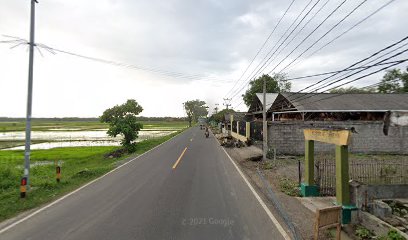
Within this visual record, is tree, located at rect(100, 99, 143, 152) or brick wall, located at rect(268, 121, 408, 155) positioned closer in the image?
brick wall, located at rect(268, 121, 408, 155)

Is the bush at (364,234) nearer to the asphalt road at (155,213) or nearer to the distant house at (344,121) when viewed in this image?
the asphalt road at (155,213)

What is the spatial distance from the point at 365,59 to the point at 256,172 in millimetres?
9858

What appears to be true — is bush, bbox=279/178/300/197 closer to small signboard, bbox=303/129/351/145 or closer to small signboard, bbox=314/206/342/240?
small signboard, bbox=303/129/351/145

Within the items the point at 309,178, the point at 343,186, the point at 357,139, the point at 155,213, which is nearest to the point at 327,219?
the point at 343,186

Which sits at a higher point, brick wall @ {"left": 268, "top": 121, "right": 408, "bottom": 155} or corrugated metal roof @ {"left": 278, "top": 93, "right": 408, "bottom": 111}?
corrugated metal roof @ {"left": 278, "top": 93, "right": 408, "bottom": 111}

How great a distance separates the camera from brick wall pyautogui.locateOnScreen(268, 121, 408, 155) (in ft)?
76.1

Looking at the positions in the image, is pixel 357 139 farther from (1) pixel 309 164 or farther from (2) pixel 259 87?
(2) pixel 259 87

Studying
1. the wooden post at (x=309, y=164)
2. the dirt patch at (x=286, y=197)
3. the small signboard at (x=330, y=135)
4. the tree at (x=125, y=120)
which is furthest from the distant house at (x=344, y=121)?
the tree at (x=125, y=120)

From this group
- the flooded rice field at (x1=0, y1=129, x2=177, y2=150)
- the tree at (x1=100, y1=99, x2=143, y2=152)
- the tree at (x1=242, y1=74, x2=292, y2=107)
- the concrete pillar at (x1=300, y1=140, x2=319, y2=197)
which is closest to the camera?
the concrete pillar at (x1=300, y1=140, x2=319, y2=197)

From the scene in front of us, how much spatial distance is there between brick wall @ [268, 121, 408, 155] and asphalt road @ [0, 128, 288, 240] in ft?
32.8

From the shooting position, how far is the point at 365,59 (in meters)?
8.41

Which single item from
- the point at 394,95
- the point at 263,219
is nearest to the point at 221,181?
the point at 263,219

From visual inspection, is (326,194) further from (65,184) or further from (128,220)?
(65,184)

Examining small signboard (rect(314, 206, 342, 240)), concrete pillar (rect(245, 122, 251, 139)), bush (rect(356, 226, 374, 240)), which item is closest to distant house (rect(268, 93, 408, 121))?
concrete pillar (rect(245, 122, 251, 139))
